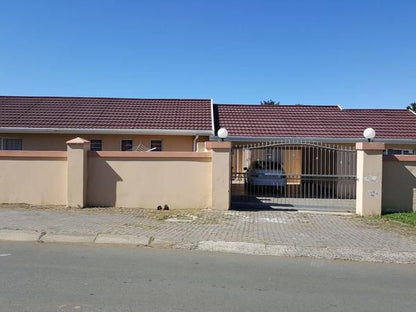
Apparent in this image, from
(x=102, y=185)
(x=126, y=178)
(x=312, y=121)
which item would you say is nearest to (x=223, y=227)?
(x=126, y=178)

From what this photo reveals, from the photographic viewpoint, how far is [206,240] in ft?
29.8

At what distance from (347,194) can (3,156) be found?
11282 mm

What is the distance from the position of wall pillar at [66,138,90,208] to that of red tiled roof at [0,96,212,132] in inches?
275

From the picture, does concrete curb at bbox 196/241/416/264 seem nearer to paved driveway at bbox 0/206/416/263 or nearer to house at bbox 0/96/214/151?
paved driveway at bbox 0/206/416/263

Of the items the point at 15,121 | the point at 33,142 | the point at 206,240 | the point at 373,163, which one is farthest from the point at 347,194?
the point at 15,121

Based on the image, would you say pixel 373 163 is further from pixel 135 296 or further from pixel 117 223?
pixel 135 296

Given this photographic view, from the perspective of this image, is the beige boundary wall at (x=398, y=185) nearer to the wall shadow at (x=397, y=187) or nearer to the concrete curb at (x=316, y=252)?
the wall shadow at (x=397, y=187)

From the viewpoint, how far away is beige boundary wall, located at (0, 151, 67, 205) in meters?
13.4

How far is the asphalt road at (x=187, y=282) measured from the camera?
5172mm

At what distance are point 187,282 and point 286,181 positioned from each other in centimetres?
970

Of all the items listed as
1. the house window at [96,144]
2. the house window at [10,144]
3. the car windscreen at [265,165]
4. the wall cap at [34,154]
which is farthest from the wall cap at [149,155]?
the house window at [10,144]

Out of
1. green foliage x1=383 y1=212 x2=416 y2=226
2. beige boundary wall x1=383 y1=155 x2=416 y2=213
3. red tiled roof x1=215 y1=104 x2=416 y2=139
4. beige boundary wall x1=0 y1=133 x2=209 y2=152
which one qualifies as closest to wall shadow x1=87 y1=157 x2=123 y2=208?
beige boundary wall x1=0 y1=133 x2=209 y2=152

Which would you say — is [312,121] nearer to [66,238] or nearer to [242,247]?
[242,247]

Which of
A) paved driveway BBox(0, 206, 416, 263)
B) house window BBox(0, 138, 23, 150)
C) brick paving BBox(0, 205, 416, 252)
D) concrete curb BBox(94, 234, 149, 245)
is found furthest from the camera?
house window BBox(0, 138, 23, 150)
